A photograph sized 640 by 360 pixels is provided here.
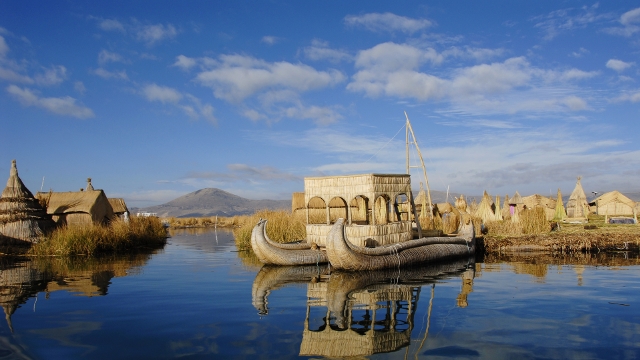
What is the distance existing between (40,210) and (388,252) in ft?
50.8

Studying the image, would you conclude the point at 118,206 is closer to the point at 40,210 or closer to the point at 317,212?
the point at 40,210

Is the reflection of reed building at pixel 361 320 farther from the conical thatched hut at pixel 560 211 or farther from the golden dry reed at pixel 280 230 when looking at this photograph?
the conical thatched hut at pixel 560 211

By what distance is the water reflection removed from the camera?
285 inches

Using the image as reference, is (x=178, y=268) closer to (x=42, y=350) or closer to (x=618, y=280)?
(x=42, y=350)

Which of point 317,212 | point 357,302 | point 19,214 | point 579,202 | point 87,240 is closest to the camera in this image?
point 357,302

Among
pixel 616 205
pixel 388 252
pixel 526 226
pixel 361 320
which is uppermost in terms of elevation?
pixel 616 205

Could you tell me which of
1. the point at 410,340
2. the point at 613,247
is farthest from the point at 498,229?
the point at 410,340

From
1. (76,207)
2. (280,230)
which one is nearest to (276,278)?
(280,230)

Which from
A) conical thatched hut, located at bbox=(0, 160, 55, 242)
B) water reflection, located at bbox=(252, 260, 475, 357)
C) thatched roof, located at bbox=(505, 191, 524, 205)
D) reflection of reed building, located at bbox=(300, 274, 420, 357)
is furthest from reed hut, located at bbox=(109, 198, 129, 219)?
thatched roof, located at bbox=(505, 191, 524, 205)

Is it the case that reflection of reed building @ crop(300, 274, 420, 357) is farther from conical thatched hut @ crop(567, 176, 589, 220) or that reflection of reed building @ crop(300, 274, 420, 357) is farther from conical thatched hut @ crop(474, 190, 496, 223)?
conical thatched hut @ crop(567, 176, 589, 220)

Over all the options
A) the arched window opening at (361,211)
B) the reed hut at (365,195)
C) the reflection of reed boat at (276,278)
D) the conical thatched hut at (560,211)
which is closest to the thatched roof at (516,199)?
the conical thatched hut at (560,211)

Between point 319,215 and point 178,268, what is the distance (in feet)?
35.8

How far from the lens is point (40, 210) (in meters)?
21.6

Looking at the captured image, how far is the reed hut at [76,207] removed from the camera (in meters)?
23.6
